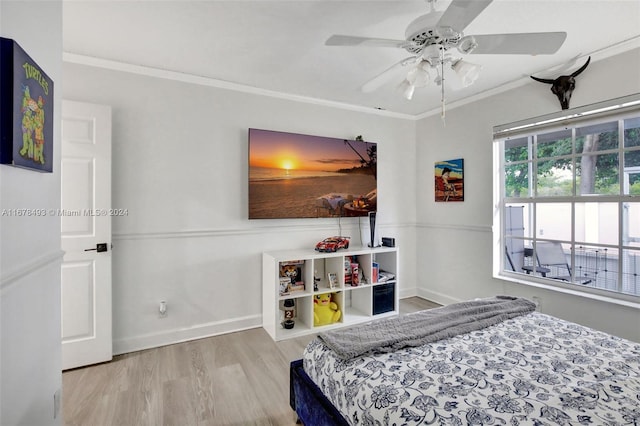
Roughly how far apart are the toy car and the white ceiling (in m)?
1.57

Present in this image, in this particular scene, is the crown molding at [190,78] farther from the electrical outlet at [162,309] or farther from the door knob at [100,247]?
the electrical outlet at [162,309]

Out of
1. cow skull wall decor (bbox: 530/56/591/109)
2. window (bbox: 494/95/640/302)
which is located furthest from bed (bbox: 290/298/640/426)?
cow skull wall decor (bbox: 530/56/591/109)

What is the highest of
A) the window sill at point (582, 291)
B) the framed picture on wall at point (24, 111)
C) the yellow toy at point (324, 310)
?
Answer: the framed picture on wall at point (24, 111)

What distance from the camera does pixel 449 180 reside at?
11.8ft

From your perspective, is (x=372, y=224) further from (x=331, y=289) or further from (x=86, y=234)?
(x=86, y=234)

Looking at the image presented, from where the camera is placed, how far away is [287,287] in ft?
9.50

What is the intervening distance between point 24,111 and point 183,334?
225 centimetres

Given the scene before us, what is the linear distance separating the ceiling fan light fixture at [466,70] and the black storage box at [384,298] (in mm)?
2201

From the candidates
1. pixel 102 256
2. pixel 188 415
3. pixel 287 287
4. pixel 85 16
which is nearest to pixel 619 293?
pixel 287 287

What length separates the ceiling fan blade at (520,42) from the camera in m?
1.51

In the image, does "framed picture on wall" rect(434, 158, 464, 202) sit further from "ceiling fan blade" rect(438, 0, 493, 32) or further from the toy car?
"ceiling fan blade" rect(438, 0, 493, 32)

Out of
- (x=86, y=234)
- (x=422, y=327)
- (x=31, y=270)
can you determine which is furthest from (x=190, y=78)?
(x=422, y=327)

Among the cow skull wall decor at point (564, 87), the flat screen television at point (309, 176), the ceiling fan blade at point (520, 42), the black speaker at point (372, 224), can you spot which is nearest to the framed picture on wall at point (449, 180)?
the flat screen television at point (309, 176)

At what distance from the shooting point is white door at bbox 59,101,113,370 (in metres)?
2.23
